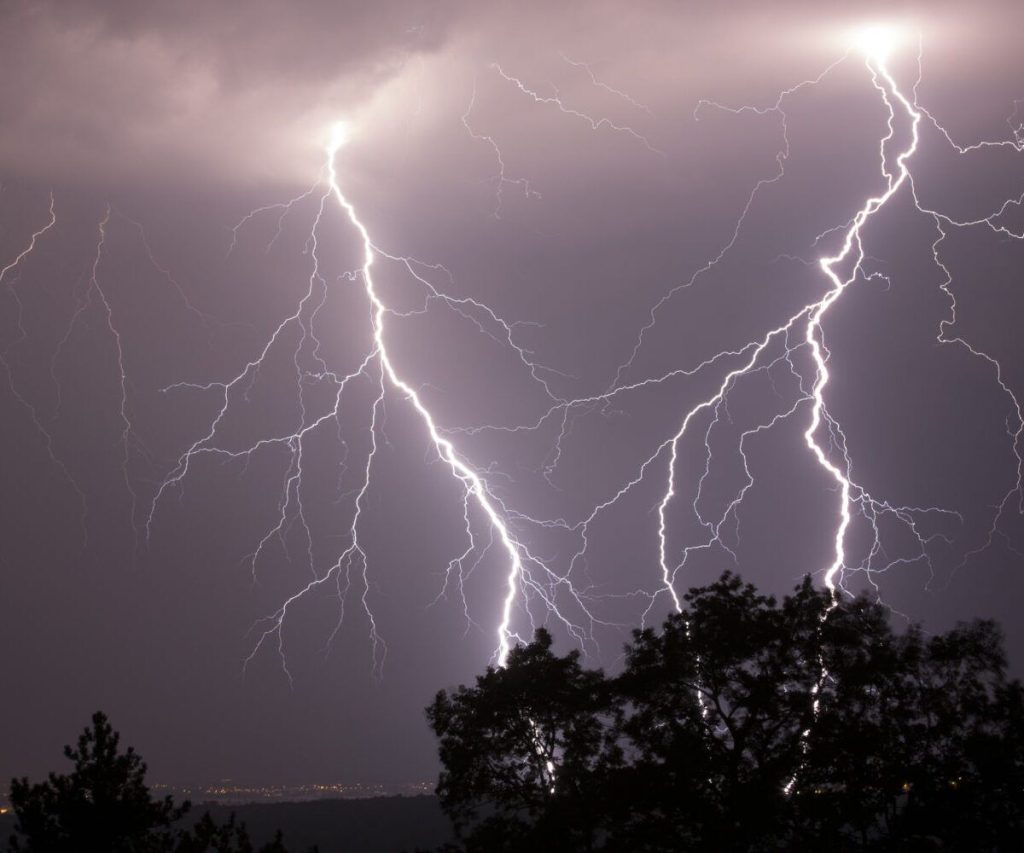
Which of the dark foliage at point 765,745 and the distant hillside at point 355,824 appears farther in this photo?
the distant hillside at point 355,824

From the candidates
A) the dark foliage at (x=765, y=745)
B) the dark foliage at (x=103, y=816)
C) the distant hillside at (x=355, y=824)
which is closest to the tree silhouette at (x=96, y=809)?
the dark foliage at (x=103, y=816)

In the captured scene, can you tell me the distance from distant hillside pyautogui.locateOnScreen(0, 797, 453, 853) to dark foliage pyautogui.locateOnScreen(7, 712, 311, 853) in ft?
96.9

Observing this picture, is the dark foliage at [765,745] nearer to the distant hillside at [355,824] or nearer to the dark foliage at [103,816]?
the dark foliage at [103,816]

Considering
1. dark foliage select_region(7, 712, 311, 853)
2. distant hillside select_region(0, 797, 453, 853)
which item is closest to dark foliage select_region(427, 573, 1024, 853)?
dark foliage select_region(7, 712, 311, 853)

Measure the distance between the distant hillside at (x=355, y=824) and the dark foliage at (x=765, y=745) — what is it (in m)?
28.6

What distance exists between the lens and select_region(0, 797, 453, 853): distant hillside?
4022 centimetres

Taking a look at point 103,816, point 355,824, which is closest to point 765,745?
point 103,816

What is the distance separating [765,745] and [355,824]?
3952cm

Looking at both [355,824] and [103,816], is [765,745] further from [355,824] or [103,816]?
[355,824]

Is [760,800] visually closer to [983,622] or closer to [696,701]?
[696,701]

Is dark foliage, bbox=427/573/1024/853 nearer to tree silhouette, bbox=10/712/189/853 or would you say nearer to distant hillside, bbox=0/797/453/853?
tree silhouette, bbox=10/712/189/853

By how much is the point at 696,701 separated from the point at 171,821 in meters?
6.04

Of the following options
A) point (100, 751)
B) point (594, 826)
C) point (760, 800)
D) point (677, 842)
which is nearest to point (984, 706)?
point (760, 800)

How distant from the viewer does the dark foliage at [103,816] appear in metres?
9.09
